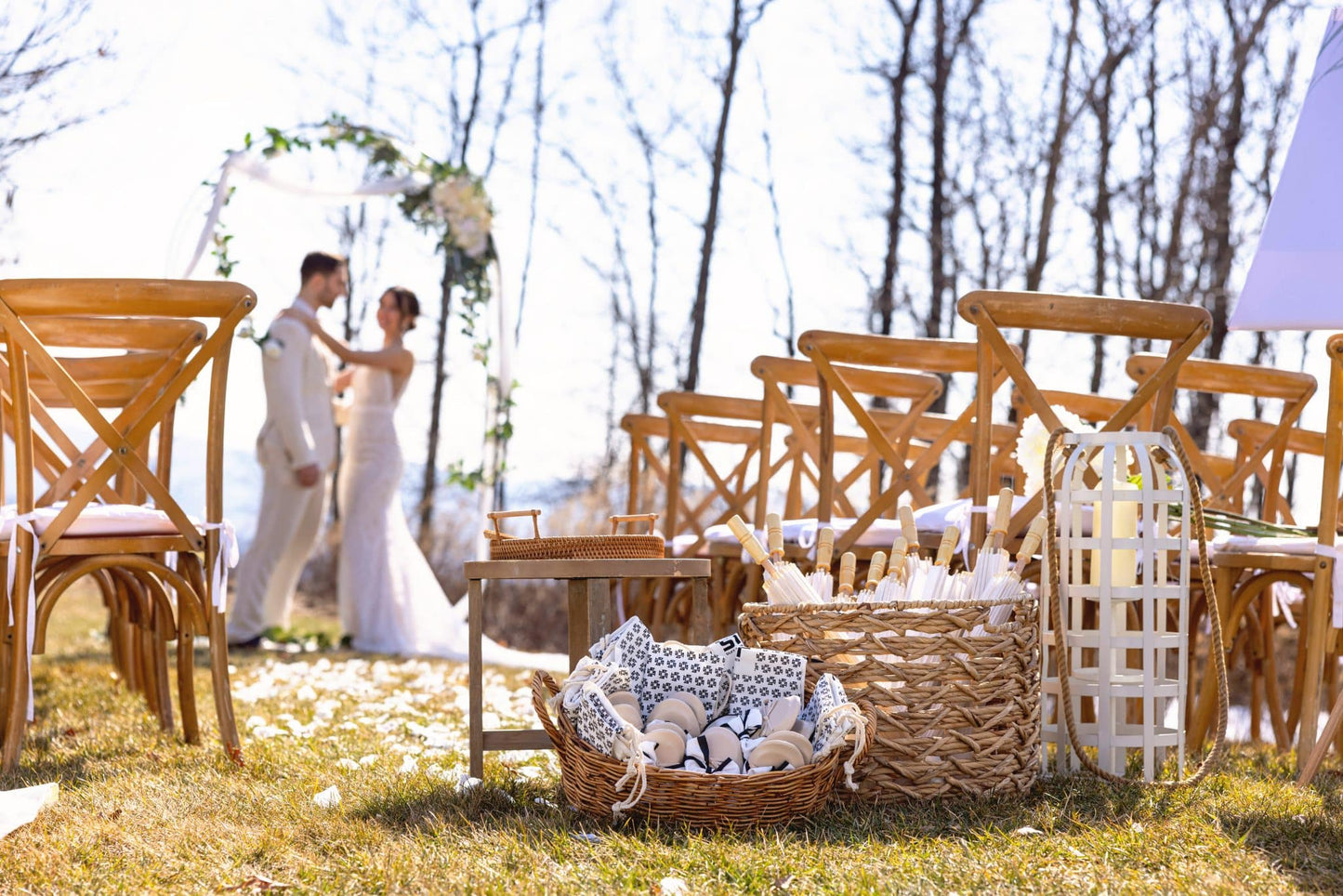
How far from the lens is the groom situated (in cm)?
636

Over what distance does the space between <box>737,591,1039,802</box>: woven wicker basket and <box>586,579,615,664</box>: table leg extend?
485mm

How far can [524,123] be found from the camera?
12578mm

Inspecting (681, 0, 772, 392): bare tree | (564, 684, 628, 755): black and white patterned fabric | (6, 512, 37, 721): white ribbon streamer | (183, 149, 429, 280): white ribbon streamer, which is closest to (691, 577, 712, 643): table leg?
(564, 684, 628, 755): black and white patterned fabric

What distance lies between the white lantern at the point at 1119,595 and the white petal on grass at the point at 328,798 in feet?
4.69

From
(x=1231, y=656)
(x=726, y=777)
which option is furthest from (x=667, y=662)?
(x=1231, y=656)

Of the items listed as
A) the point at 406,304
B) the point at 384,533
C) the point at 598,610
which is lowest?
the point at 384,533

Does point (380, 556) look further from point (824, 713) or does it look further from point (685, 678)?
point (824, 713)

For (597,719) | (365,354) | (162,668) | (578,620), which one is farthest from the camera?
(365,354)

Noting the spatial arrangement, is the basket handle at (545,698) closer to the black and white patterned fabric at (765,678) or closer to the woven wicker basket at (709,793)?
the woven wicker basket at (709,793)

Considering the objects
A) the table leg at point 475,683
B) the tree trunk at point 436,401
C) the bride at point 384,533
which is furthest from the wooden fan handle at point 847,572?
the tree trunk at point 436,401

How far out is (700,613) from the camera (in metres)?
2.79

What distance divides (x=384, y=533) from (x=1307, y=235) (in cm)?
513

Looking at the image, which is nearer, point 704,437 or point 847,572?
point 847,572

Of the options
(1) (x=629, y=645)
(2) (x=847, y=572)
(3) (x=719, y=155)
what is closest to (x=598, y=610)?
(1) (x=629, y=645)
